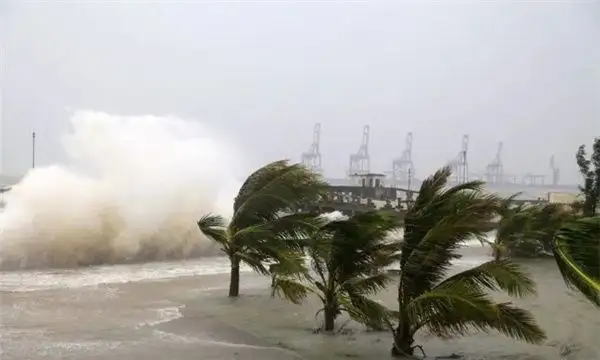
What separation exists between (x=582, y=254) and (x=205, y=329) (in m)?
5.80

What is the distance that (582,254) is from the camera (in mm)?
4945

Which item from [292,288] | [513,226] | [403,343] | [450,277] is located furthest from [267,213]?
[513,226]

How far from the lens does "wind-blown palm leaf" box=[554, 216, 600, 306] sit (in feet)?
15.8

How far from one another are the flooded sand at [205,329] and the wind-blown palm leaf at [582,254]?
2807 mm

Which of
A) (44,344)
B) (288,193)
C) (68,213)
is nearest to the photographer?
(44,344)

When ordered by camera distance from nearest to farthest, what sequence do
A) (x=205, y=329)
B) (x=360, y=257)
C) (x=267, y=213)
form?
(x=360, y=257) → (x=205, y=329) → (x=267, y=213)

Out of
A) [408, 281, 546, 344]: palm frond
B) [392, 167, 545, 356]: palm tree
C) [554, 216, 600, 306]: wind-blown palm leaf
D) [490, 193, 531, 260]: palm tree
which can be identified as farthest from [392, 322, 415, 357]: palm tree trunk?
[490, 193, 531, 260]: palm tree

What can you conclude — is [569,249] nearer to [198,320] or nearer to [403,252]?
[403,252]

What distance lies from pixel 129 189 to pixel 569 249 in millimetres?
19874

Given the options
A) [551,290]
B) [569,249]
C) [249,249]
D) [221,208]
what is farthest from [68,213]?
[569,249]

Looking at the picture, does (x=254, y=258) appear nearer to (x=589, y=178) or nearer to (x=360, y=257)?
(x=360, y=257)

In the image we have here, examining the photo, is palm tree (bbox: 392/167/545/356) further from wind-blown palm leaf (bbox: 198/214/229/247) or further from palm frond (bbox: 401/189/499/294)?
wind-blown palm leaf (bbox: 198/214/229/247)

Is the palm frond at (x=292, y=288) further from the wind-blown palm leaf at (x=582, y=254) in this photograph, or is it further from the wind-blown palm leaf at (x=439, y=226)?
the wind-blown palm leaf at (x=582, y=254)

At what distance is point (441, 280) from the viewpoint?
23.5 feet
